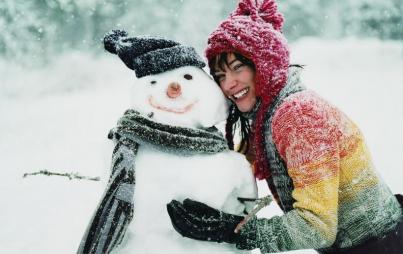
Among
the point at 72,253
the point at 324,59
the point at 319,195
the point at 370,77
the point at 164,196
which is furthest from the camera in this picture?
the point at 324,59

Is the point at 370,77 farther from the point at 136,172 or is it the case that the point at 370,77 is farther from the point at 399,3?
the point at 136,172

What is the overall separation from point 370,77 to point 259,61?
4.96 metres

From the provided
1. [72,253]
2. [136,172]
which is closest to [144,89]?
[136,172]

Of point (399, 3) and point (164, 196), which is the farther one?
point (399, 3)

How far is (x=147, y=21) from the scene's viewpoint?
6727 mm

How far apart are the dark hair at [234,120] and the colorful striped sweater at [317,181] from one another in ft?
0.72

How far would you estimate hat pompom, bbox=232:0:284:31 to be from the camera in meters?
1.63

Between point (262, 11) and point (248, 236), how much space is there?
84 cm

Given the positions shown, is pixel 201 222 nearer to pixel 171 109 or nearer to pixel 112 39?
pixel 171 109

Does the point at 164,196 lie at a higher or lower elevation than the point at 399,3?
lower

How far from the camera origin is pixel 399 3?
7582mm

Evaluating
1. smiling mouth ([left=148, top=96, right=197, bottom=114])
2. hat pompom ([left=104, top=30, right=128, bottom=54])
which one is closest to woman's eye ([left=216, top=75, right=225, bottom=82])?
smiling mouth ([left=148, top=96, right=197, bottom=114])

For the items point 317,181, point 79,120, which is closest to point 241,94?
point 317,181

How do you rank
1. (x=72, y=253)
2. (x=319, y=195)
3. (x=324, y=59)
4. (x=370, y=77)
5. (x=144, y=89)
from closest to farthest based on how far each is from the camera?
(x=319, y=195), (x=144, y=89), (x=72, y=253), (x=370, y=77), (x=324, y=59)
